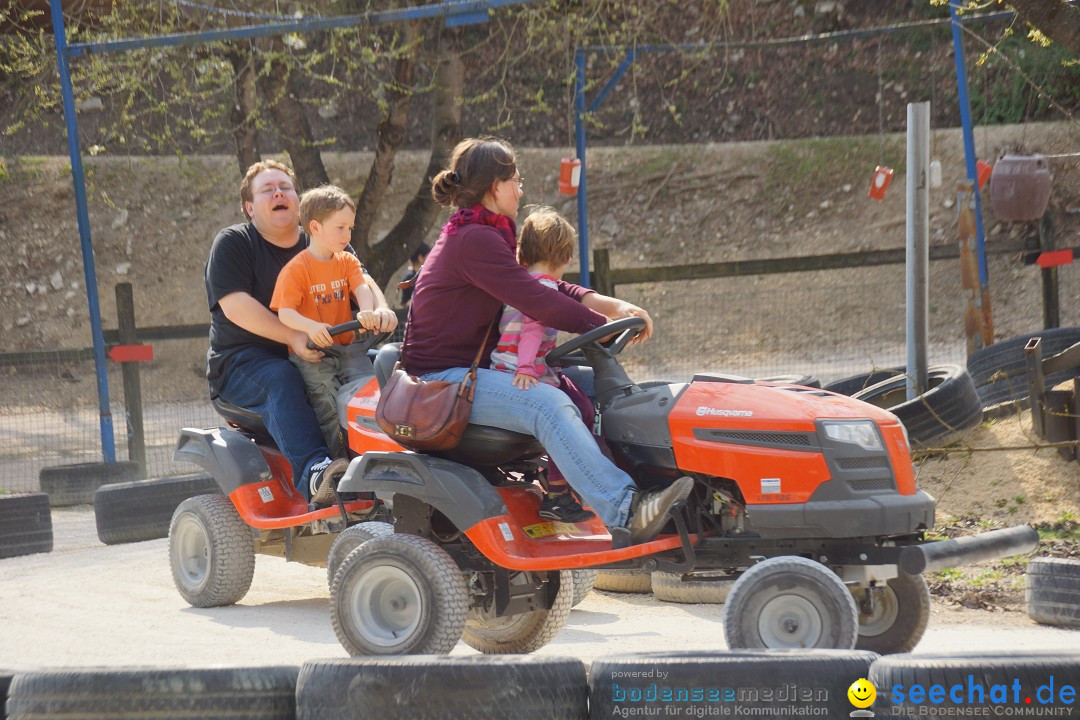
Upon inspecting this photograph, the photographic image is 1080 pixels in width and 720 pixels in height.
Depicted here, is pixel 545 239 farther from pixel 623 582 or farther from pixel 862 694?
pixel 623 582

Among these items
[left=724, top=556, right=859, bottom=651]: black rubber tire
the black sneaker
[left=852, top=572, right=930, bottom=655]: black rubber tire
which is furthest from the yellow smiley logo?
the black sneaker

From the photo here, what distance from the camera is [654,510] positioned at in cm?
429

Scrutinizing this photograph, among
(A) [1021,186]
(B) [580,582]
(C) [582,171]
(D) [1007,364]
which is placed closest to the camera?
Answer: (B) [580,582]

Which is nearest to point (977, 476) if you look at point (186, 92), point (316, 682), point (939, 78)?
point (316, 682)

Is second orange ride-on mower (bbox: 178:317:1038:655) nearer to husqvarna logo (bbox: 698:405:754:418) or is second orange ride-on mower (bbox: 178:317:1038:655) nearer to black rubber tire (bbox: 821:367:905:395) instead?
husqvarna logo (bbox: 698:405:754:418)

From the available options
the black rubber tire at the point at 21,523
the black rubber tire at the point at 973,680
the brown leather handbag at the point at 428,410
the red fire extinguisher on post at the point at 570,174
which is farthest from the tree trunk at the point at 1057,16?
the black rubber tire at the point at 21,523

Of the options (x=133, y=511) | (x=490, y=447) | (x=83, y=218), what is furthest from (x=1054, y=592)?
(x=83, y=218)

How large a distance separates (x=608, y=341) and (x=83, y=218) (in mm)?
7903

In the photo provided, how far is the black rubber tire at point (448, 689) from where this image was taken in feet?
12.2

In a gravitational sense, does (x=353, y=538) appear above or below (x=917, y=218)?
below

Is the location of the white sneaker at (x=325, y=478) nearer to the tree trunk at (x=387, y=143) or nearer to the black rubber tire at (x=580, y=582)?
the black rubber tire at (x=580, y=582)

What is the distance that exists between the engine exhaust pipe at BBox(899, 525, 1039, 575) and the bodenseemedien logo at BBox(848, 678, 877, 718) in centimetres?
63

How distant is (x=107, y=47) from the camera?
35.6 feet

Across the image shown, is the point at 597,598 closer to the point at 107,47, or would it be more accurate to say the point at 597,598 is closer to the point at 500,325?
the point at 500,325
